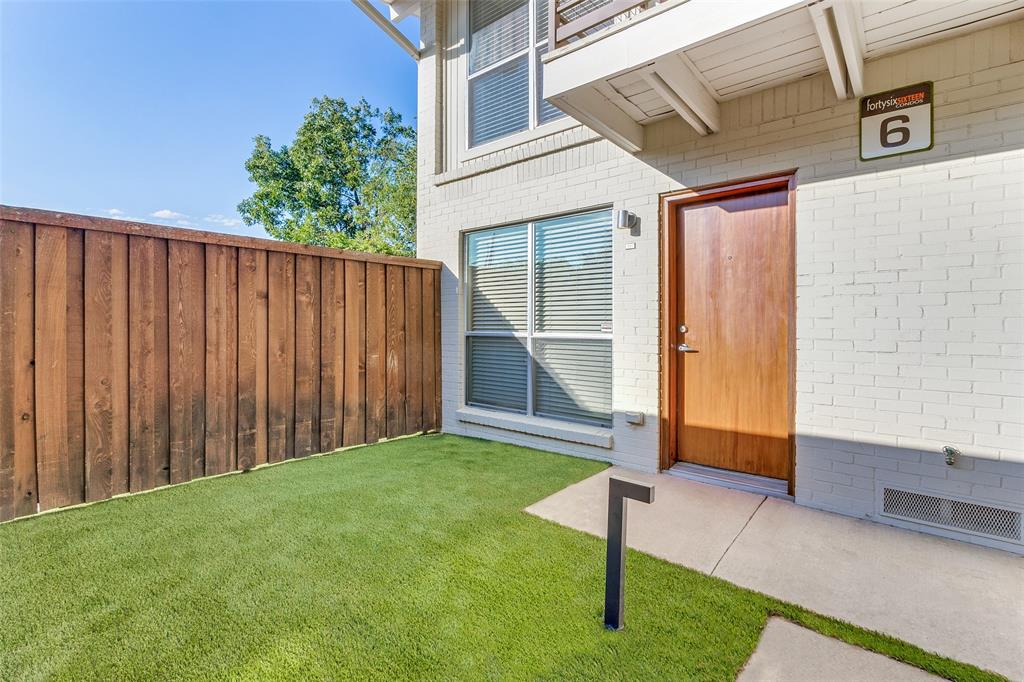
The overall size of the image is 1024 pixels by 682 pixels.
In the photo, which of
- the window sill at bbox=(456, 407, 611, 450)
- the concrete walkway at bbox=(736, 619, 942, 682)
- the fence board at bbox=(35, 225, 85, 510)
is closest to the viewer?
the concrete walkway at bbox=(736, 619, 942, 682)

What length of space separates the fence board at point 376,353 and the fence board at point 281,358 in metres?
0.73

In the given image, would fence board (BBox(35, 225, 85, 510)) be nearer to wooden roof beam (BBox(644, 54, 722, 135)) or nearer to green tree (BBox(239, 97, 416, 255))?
wooden roof beam (BBox(644, 54, 722, 135))

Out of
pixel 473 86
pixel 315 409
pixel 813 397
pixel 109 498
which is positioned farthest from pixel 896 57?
pixel 109 498

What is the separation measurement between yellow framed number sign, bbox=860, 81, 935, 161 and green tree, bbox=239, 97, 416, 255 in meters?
15.0

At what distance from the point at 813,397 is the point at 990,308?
0.96 meters

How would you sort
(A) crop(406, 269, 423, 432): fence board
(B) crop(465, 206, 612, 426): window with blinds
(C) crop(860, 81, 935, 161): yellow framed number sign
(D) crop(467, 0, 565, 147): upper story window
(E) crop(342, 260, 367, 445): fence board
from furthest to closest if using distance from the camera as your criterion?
(A) crop(406, 269, 423, 432): fence board → (D) crop(467, 0, 565, 147): upper story window → (E) crop(342, 260, 367, 445): fence board → (B) crop(465, 206, 612, 426): window with blinds → (C) crop(860, 81, 935, 161): yellow framed number sign

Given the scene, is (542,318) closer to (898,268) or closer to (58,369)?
(898,268)

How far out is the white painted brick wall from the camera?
232 cm

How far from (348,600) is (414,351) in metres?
3.19

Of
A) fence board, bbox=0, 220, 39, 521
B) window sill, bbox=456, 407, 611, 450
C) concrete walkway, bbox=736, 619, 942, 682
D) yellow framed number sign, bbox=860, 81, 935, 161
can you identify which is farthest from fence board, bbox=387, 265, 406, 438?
yellow framed number sign, bbox=860, 81, 935, 161

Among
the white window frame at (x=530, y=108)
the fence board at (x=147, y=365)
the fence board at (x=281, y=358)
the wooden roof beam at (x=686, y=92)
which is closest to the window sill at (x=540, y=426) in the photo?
the fence board at (x=281, y=358)

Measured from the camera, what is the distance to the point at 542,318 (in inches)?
171

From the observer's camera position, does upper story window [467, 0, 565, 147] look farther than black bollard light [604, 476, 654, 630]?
Yes

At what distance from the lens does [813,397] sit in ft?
9.37
